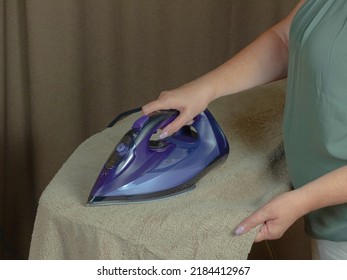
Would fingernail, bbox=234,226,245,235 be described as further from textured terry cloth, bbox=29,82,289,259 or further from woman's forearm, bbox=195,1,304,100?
woman's forearm, bbox=195,1,304,100

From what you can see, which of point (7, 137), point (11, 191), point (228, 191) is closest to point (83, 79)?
point (7, 137)

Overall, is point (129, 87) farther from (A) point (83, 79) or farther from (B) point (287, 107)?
(B) point (287, 107)

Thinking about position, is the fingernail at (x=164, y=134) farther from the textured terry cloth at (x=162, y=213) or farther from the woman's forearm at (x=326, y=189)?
the woman's forearm at (x=326, y=189)

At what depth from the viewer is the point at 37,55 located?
246cm

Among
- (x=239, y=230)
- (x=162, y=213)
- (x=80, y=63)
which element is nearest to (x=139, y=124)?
(x=162, y=213)

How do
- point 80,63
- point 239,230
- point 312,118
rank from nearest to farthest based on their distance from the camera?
point 239,230 < point 312,118 < point 80,63

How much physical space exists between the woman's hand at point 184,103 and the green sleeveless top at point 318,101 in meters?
0.19

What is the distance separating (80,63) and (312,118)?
57.7 inches

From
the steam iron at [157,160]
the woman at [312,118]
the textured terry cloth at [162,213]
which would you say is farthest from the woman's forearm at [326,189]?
the steam iron at [157,160]

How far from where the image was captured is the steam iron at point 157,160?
51.1 inches

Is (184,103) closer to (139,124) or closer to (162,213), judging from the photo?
(139,124)

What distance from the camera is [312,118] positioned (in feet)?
4.12

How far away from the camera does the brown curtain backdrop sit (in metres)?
2.46

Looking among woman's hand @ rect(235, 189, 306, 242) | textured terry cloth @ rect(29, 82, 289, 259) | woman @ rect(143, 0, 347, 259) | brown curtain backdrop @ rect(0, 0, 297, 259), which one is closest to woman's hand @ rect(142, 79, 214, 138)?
woman @ rect(143, 0, 347, 259)
